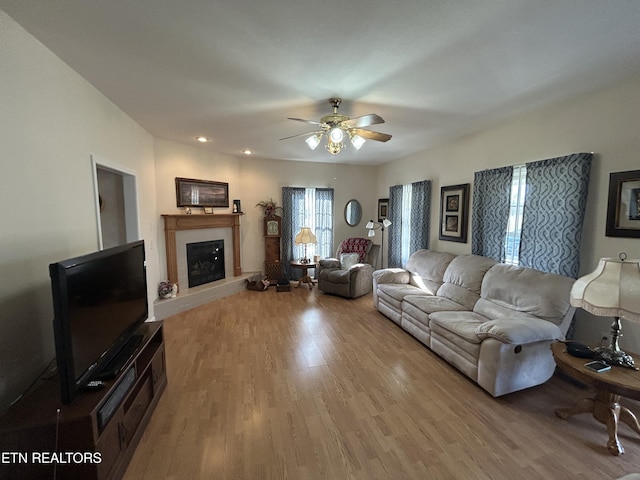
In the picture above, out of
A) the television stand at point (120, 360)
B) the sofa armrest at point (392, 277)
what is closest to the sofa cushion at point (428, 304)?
the sofa armrest at point (392, 277)

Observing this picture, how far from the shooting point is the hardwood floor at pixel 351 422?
1602 mm

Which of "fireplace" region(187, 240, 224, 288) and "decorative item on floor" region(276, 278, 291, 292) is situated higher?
"fireplace" region(187, 240, 224, 288)

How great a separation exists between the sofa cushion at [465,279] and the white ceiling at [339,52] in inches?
67.4

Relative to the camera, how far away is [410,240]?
4.77m

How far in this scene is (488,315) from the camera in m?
2.79

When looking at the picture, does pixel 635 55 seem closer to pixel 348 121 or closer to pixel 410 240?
pixel 348 121

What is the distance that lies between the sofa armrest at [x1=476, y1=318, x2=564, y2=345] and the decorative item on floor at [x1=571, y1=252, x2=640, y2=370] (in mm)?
341

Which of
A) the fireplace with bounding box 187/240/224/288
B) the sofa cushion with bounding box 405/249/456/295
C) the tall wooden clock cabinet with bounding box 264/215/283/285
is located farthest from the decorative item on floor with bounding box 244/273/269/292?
the sofa cushion with bounding box 405/249/456/295

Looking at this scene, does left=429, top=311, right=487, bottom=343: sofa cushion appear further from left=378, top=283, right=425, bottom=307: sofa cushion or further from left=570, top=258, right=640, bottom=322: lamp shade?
left=570, top=258, right=640, bottom=322: lamp shade

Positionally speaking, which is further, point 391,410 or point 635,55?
point 391,410

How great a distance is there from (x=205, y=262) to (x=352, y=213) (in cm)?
330

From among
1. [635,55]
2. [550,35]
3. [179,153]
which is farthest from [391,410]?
[179,153]

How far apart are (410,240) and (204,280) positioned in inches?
150

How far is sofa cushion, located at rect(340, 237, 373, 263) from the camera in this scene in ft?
17.7
